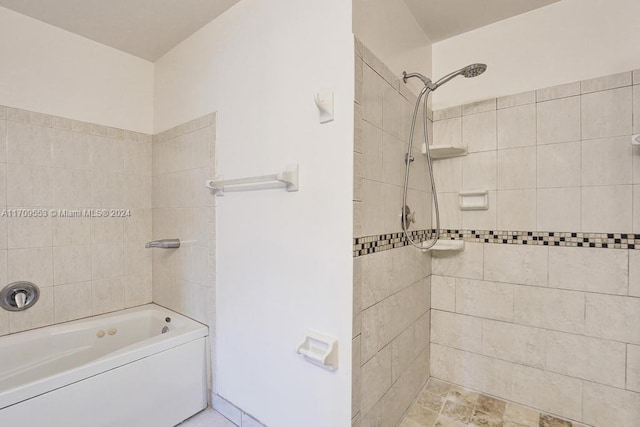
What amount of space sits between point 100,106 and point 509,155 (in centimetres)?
282

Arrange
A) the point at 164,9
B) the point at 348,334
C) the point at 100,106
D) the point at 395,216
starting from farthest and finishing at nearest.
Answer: the point at 100,106 < the point at 164,9 < the point at 395,216 < the point at 348,334

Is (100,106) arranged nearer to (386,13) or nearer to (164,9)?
(164,9)

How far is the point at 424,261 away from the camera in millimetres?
1828

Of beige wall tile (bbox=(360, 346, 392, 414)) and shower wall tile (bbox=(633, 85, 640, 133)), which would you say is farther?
shower wall tile (bbox=(633, 85, 640, 133))

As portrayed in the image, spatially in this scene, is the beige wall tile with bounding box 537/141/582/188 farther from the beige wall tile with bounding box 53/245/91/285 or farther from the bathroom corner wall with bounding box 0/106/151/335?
the beige wall tile with bounding box 53/245/91/285

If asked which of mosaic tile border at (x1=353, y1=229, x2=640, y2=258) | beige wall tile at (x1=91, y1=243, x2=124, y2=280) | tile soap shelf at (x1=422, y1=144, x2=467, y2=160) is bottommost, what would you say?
beige wall tile at (x1=91, y1=243, x2=124, y2=280)

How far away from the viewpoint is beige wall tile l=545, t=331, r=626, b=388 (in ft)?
4.67

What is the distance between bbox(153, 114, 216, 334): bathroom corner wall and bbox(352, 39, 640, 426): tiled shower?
41.2 inches

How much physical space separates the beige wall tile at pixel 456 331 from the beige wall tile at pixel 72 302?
2443 millimetres

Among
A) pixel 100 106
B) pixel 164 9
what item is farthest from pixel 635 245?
pixel 100 106

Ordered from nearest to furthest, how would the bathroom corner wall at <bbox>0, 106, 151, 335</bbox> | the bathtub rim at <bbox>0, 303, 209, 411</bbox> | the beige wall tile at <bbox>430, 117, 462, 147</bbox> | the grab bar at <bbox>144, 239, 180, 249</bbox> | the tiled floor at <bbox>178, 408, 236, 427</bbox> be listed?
the bathtub rim at <bbox>0, 303, 209, 411</bbox> < the tiled floor at <bbox>178, 408, 236, 427</bbox> < the bathroom corner wall at <bbox>0, 106, 151, 335</bbox> < the beige wall tile at <bbox>430, 117, 462, 147</bbox> < the grab bar at <bbox>144, 239, 180, 249</bbox>

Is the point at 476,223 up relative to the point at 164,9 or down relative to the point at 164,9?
down

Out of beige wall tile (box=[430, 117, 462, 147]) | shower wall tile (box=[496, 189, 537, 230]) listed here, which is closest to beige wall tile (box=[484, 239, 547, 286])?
shower wall tile (box=[496, 189, 537, 230])

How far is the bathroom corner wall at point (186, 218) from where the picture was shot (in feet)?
5.91
